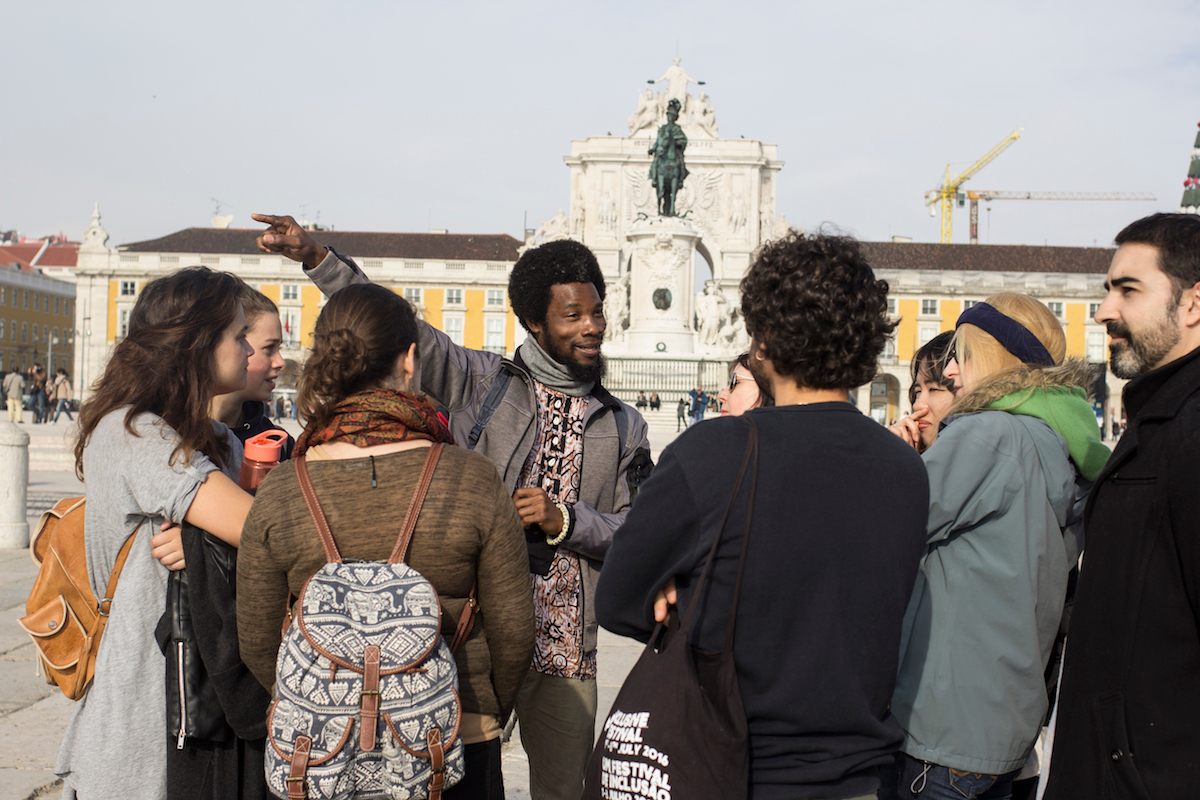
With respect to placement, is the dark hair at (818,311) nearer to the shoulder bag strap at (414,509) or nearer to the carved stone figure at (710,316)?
the shoulder bag strap at (414,509)

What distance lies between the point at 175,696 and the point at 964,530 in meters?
1.60

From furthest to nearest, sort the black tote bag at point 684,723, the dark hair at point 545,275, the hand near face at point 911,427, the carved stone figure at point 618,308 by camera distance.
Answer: the carved stone figure at point 618,308, the hand near face at point 911,427, the dark hair at point 545,275, the black tote bag at point 684,723

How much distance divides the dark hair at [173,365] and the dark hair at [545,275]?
0.76 meters

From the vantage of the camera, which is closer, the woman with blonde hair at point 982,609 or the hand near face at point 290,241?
the woman with blonde hair at point 982,609

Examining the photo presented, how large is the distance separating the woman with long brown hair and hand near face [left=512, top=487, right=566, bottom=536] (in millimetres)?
607

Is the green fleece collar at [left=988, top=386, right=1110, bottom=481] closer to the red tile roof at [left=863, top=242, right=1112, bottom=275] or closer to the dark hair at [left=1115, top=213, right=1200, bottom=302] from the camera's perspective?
the dark hair at [left=1115, top=213, right=1200, bottom=302]

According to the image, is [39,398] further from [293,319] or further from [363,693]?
[293,319]

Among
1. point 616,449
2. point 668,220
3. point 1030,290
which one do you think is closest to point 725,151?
point 1030,290

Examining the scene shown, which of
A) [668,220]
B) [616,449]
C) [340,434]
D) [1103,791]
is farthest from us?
[668,220]

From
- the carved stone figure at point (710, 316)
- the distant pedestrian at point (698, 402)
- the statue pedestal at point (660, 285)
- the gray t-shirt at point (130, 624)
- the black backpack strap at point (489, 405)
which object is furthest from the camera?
the carved stone figure at point (710, 316)

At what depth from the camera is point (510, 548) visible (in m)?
2.24

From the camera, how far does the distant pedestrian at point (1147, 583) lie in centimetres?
200

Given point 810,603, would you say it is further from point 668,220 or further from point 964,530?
point 668,220

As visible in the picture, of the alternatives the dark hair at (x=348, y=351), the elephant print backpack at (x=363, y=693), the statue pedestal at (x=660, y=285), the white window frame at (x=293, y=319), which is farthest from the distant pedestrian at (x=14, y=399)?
the white window frame at (x=293, y=319)
